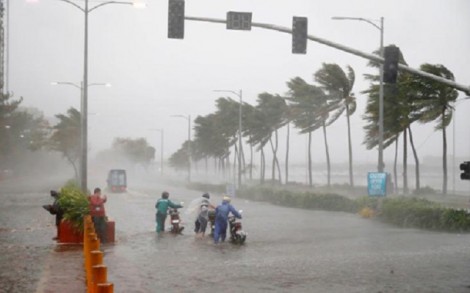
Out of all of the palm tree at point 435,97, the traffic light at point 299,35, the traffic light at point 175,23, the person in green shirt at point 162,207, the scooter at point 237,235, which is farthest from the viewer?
the palm tree at point 435,97

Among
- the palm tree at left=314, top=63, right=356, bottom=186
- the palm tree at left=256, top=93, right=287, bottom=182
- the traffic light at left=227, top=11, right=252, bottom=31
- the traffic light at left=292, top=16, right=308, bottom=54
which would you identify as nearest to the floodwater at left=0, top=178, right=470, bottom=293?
the traffic light at left=292, top=16, right=308, bottom=54

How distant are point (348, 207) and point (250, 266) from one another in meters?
22.1

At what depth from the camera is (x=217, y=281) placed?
1335 centimetres

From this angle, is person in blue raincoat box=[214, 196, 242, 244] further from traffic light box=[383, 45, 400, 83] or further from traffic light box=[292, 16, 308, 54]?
traffic light box=[383, 45, 400, 83]

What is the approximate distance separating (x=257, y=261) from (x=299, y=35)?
580 centimetres

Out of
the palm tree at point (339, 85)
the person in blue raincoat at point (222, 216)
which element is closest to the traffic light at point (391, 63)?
the person in blue raincoat at point (222, 216)

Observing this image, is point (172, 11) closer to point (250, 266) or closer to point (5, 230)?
point (250, 266)

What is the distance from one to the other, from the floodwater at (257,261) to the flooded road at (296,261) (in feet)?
0.07

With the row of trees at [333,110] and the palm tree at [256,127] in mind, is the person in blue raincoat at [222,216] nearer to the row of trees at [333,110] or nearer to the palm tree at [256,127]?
the row of trees at [333,110]

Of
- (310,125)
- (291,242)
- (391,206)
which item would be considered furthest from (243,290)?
(310,125)

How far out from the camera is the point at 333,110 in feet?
186

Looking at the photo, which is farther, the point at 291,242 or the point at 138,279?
the point at 291,242

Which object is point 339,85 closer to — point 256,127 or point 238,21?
Result: point 256,127

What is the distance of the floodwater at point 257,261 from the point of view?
1283 centimetres
